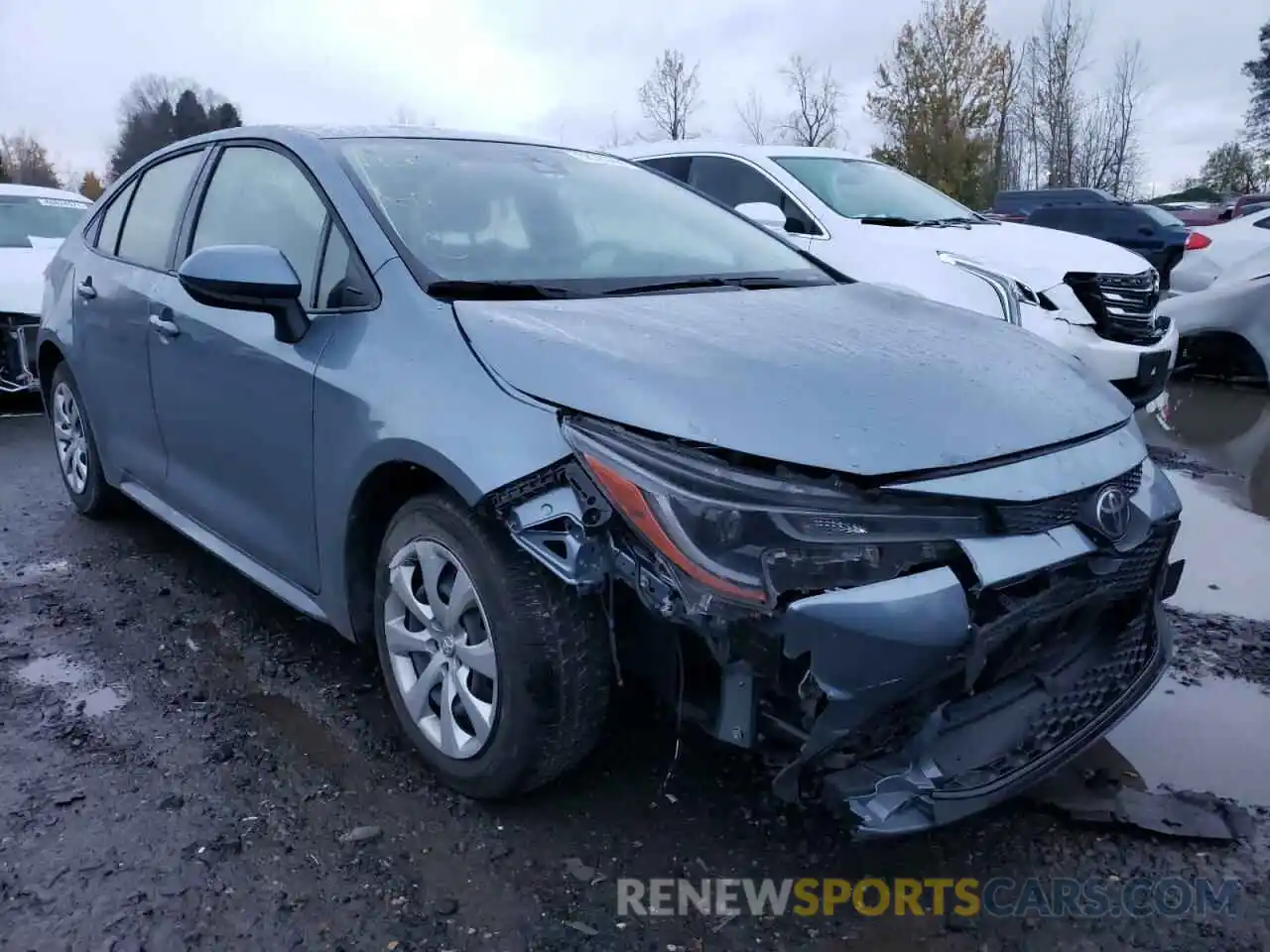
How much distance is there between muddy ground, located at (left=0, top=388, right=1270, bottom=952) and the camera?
2.18 meters

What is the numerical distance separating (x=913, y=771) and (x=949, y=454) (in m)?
0.64

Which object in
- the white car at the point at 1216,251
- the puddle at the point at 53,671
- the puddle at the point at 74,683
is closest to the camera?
the puddle at the point at 74,683

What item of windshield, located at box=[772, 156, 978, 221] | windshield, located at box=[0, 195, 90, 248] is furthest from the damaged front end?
windshield, located at box=[0, 195, 90, 248]

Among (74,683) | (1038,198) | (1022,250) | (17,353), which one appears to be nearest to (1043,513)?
(74,683)

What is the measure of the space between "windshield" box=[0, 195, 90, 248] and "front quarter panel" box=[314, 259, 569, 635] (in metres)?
6.77

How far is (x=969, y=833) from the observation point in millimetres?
2498

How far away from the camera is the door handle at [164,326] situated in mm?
3449

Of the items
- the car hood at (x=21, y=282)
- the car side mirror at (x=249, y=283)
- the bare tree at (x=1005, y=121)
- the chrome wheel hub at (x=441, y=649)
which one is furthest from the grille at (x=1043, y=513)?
the bare tree at (x=1005, y=121)

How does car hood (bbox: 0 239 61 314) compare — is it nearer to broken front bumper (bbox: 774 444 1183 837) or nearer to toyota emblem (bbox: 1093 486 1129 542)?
broken front bumper (bbox: 774 444 1183 837)

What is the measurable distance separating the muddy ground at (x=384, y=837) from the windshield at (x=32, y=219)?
6.18 metres

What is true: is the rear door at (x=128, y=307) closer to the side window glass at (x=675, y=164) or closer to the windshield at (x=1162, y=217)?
the side window glass at (x=675, y=164)

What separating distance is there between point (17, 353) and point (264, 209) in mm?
5147

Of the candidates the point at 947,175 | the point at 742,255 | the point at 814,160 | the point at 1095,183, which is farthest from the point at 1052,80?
the point at 742,255

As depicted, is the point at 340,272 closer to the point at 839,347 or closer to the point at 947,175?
the point at 839,347
